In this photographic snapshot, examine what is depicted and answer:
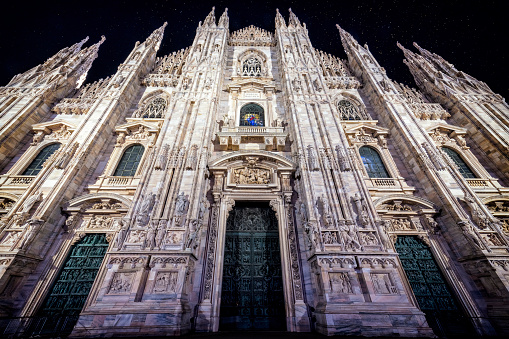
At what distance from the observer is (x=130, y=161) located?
1104cm

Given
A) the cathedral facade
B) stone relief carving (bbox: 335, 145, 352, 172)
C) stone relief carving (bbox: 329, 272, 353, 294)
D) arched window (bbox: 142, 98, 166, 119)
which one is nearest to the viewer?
stone relief carving (bbox: 329, 272, 353, 294)

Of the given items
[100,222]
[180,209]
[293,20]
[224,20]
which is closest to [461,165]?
[180,209]

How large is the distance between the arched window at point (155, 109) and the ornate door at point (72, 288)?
8119 millimetres

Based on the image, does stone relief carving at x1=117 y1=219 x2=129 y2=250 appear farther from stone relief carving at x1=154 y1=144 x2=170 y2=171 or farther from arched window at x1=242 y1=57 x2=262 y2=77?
arched window at x1=242 y1=57 x2=262 y2=77

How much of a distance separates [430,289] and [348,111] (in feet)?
35.4

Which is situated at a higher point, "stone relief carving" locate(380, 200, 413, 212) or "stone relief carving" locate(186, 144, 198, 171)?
"stone relief carving" locate(186, 144, 198, 171)

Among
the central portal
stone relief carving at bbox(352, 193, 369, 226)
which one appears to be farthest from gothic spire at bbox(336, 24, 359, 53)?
the central portal

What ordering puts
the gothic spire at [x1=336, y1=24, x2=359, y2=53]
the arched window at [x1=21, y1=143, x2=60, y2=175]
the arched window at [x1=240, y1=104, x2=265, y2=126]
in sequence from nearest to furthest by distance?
the arched window at [x1=21, y1=143, x2=60, y2=175], the arched window at [x1=240, y1=104, x2=265, y2=126], the gothic spire at [x1=336, y1=24, x2=359, y2=53]

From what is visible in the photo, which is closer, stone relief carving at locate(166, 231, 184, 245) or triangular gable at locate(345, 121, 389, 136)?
stone relief carving at locate(166, 231, 184, 245)

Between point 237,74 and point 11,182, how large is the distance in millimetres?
14351

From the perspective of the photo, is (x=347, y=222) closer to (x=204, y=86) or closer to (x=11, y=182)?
(x=204, y=86)

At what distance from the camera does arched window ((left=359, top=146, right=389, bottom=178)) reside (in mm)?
10805

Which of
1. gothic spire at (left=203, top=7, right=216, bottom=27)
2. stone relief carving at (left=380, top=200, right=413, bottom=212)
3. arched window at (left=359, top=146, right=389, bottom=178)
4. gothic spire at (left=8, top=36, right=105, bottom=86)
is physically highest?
gothic spire at (left=203, top=7, right=216, bottom=27)

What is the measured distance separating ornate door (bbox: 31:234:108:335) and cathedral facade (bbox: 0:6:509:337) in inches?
1.9
